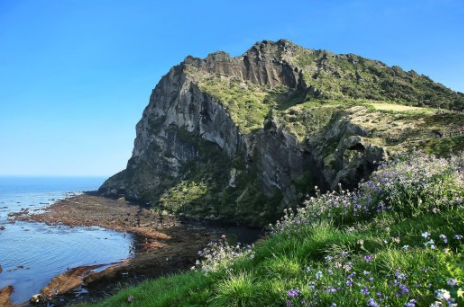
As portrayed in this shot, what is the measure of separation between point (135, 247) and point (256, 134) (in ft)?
174

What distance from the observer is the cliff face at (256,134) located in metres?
68.8

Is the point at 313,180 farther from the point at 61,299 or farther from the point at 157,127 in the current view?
the point at 157,127

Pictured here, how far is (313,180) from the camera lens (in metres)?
70.6

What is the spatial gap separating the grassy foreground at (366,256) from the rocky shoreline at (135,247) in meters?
33.8

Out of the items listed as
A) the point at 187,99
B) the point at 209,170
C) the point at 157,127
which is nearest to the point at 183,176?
the point at 209,170

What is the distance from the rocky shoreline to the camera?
4072 centimetres

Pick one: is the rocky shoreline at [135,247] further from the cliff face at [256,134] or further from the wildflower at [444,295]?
the wildflower at [444,295]

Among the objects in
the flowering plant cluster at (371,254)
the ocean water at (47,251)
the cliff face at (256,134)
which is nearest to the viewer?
the flowering plant cluster at (371,254)

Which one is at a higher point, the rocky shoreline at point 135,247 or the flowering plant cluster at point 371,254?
the flowering plant cluster at point 371,254

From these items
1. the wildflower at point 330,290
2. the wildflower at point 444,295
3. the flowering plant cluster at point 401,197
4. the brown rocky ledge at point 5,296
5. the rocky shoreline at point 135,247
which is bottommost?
the brown rocky ledge at point 5,296

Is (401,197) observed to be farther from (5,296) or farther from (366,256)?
(5,296)

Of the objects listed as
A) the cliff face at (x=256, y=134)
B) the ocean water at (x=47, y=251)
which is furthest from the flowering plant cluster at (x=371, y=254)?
the ocean water at (x=47, y=251)

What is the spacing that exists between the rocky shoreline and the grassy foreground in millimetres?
33849

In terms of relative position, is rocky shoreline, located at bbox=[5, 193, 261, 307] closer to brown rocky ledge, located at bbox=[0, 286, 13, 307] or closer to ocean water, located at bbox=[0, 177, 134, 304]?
brown rocky ledge, located at bbox=[0, 286, 13, 307]
